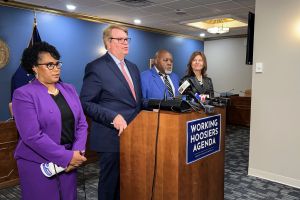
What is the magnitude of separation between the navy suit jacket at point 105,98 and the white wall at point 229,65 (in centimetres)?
659

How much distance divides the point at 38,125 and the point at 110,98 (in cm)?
52

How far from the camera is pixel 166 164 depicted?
1416 millimetres

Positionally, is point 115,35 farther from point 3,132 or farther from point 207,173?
point 3,132

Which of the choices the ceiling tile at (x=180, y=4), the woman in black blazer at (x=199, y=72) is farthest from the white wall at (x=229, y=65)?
the woman in black blazer at (x=199, y=72)

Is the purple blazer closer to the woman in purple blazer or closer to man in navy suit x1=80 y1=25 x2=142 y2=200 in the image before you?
the woman in purple blazer

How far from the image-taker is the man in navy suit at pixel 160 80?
2438 mm

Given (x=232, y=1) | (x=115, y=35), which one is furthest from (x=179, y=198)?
(x=232, y=1)

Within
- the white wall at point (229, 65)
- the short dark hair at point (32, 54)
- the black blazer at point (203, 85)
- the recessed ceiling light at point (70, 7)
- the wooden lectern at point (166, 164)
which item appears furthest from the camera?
the white wall at point (229, 65)

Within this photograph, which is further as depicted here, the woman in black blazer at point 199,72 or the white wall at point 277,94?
the white wall at point 277,94

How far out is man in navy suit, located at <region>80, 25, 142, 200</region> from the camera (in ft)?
5.95

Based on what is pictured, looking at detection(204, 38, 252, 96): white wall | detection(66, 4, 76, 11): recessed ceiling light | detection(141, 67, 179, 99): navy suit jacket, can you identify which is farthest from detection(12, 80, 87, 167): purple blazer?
detection(204, 38, 252, 96): white wall

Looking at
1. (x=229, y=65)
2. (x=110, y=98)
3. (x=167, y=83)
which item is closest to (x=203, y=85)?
(x=167, y=83)

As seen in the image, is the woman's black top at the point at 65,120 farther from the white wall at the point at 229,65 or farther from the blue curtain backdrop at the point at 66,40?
the white wall at the point at 229,65

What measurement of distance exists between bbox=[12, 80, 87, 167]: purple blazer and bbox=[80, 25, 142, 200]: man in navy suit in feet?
0.99
